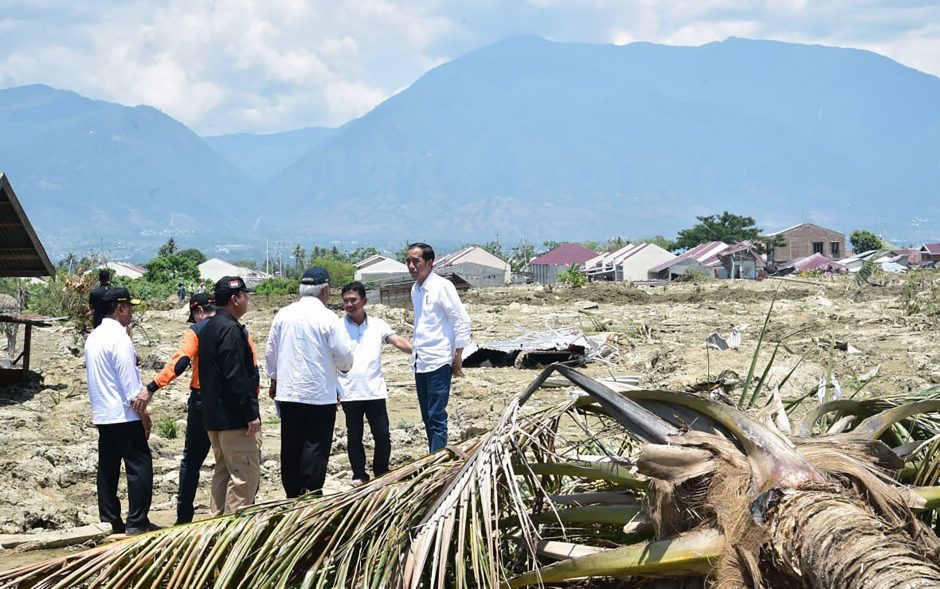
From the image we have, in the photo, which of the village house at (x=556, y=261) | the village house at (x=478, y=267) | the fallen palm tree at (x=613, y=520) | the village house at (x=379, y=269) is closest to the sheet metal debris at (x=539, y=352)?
the fallen palm tree at (x=613, y=520)

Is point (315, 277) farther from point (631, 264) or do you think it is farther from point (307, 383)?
point (631, 264)

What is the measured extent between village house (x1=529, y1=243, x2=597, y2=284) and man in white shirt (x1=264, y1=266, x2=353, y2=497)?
82063 mm

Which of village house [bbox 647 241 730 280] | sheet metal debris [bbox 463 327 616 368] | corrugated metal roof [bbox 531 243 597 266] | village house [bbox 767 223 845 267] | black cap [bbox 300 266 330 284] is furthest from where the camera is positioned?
village house [bbox 767 223 845 267]

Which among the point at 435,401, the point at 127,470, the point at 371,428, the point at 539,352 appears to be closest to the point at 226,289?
the point at 127,470

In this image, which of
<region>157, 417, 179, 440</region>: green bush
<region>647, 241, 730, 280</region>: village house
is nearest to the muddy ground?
<region>157, 417, 179, 440</region>: green bush

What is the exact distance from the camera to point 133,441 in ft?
20.1

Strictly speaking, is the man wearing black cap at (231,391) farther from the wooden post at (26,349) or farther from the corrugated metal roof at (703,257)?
the corrugated metal roof at (703,257)

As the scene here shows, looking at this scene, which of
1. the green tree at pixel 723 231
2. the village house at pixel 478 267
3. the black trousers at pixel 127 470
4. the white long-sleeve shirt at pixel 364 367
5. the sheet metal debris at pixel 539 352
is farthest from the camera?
the green tree at pixel 723 231

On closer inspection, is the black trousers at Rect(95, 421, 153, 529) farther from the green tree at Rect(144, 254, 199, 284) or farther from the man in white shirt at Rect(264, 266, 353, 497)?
the green tree at Rect(144, 254, 199, 284)

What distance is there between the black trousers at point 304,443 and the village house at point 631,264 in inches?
2960

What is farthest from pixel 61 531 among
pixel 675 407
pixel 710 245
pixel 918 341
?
→ pixel 710 245

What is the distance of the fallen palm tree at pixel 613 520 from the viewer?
2.43m

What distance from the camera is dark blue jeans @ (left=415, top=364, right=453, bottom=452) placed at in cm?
695

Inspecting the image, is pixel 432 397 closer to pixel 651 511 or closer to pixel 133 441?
pixel 133 441
